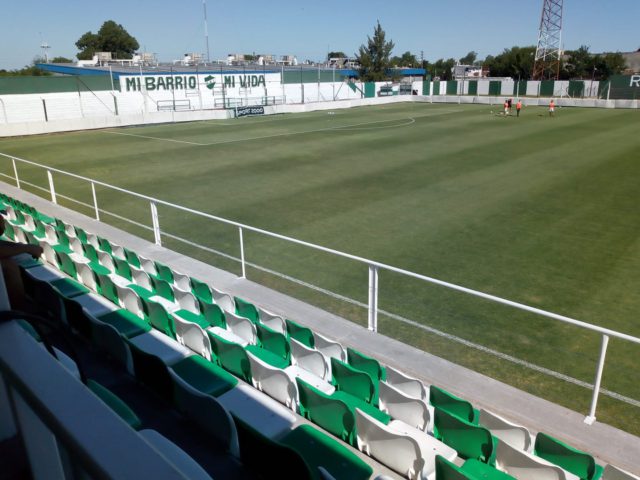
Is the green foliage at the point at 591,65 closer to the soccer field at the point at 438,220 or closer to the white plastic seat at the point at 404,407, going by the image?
the soccer field at the point at 438,220

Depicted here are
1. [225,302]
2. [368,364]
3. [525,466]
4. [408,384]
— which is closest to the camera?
[525,466]

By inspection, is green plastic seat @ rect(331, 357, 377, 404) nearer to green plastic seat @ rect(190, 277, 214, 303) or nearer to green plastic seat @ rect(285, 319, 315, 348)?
green plastic seat @ rect(285, 319, 315, 348)

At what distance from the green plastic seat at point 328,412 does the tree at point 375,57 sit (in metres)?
95.9

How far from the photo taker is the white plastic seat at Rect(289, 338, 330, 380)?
6207 mm

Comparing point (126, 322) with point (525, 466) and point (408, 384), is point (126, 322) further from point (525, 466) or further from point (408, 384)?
point (525, 466)

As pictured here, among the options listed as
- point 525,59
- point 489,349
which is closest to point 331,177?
point 489,349

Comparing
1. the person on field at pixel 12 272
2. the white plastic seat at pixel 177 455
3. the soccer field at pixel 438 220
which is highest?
the person on field at pixel 12 272

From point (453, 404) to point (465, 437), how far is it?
65 cm

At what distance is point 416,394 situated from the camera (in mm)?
6016

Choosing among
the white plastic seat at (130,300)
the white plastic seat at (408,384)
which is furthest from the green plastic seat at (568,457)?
the white plastic seat at (130,300)

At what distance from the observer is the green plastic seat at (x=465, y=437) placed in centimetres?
471

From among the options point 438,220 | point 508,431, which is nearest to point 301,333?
point 508,431

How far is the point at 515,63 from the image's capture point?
327 feet

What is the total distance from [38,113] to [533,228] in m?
37.5
